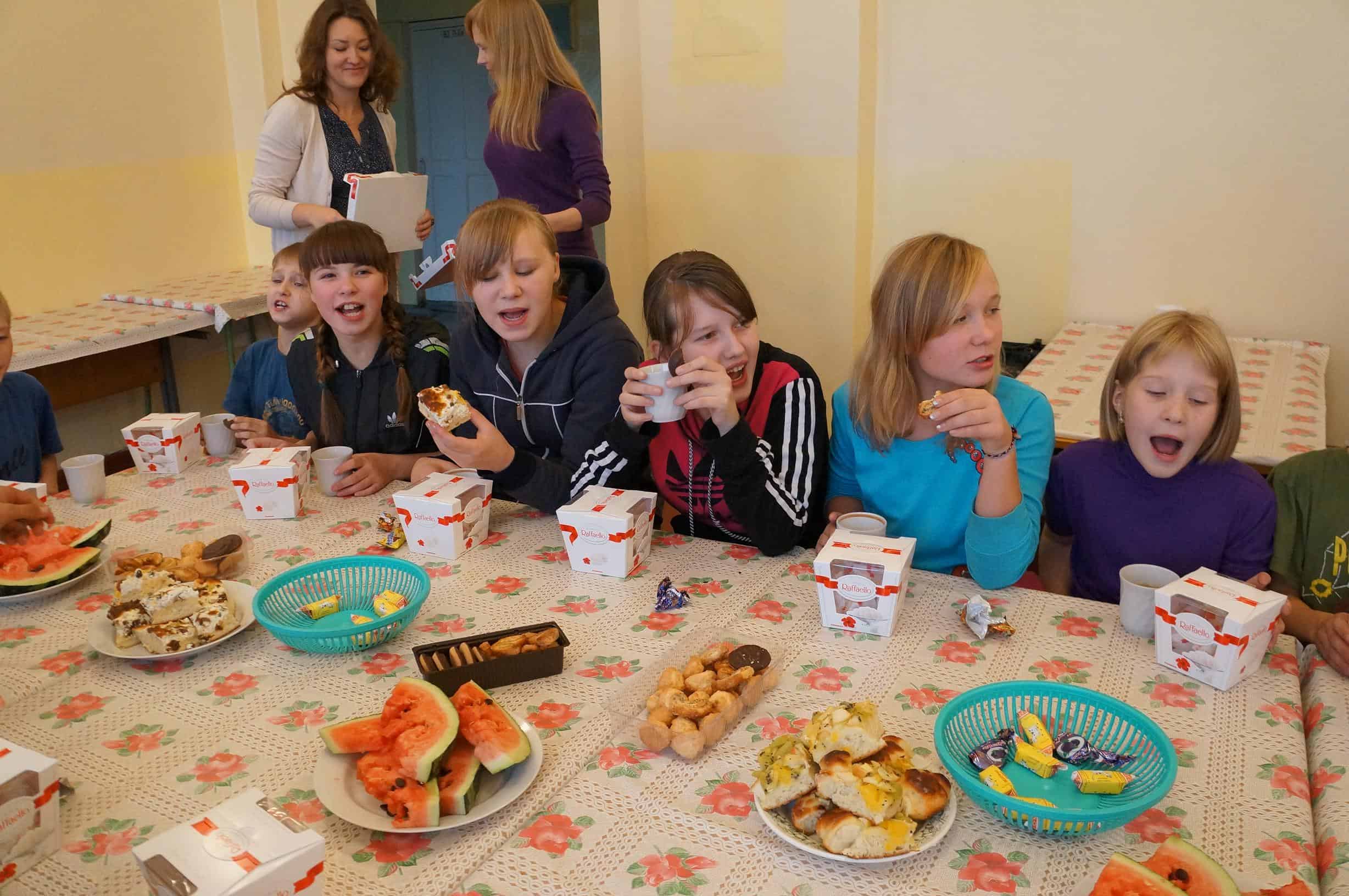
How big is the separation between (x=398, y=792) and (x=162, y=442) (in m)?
1.60

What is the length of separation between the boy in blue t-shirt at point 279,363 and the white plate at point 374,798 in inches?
65.5

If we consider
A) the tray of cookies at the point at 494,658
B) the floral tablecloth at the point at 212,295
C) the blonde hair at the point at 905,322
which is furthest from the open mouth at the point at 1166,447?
the floral tablecloth at the point at 212,295

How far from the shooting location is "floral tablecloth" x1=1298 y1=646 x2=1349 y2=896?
114 centimetres

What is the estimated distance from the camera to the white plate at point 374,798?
1.21 metres

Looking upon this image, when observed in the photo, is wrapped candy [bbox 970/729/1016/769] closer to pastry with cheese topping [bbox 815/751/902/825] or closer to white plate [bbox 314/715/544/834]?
pastry with cheese topping [bbox 815/751/902/825]

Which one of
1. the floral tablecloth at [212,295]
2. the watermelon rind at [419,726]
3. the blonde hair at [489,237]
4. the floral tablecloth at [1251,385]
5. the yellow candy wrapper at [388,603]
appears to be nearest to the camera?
the watermelon rind at [419,726]

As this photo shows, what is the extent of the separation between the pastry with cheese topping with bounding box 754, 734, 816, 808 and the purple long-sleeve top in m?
2.69

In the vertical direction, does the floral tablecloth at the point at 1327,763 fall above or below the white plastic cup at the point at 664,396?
below

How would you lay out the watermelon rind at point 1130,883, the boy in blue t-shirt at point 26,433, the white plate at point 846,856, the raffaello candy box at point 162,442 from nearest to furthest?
the watermelon rind at point 1130,883 → the white plate at point 846,856 → the raffaello candy box at point 162,442 → the boy in blue t-shirt at point 26,433

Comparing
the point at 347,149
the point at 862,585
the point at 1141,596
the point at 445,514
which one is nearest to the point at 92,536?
the point at 445,514

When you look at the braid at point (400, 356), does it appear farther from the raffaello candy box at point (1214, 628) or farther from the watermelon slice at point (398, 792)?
the raffaello candy box at point (1214, 628)

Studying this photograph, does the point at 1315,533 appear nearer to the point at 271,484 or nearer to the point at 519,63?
the point at 271,484

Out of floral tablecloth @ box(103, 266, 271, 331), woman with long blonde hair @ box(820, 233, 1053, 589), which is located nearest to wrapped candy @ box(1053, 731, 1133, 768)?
woman with long blonde hair @ box(820, 233, 1053, 589)

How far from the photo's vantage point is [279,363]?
297 centimetres
